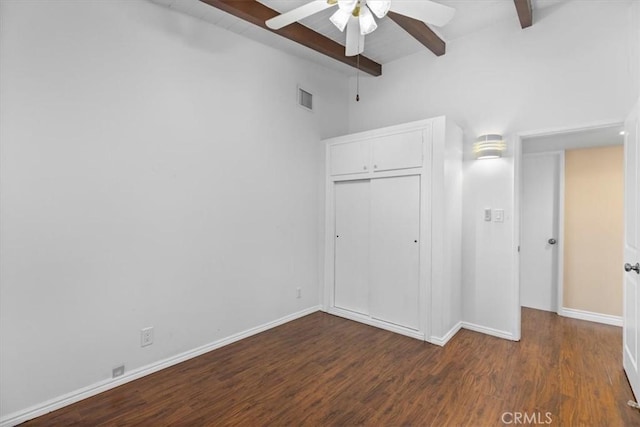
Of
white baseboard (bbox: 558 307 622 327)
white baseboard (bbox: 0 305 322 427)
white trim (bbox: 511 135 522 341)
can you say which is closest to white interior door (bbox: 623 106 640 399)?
white trim (bbox: 511 135 522 341)

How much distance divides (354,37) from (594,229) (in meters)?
3.59

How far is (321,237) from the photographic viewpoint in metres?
4.04

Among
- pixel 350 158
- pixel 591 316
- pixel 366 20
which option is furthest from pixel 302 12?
pixel 591 316

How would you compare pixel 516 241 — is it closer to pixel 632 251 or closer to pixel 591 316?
pixel 632 251

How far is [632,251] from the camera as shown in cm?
232

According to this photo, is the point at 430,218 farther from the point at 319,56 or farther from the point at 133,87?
the point at 133,87

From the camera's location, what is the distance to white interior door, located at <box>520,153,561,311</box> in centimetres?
401

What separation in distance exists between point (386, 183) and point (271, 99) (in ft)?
5.03

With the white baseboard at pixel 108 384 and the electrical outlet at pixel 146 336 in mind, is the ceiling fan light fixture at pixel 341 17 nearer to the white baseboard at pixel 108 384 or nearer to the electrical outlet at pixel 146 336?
the electrical outlet at pixel 146 336

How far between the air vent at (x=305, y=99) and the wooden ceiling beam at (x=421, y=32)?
1.28 meters

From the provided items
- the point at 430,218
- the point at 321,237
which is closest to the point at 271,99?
the point at 321,237

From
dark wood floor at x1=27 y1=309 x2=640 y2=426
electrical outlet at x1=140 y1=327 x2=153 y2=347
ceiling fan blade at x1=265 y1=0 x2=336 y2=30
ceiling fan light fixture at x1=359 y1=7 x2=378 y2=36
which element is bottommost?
dark wood floor at x1=27 y1=309 x2=640 y2=426

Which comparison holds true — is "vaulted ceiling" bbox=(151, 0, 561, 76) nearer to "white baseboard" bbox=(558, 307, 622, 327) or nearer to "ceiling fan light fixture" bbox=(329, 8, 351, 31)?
"ceiling fan light fixture" bbox=(329, 8, 351, 31)

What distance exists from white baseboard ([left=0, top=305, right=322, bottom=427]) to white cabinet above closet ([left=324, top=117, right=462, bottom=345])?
120 centimetres
